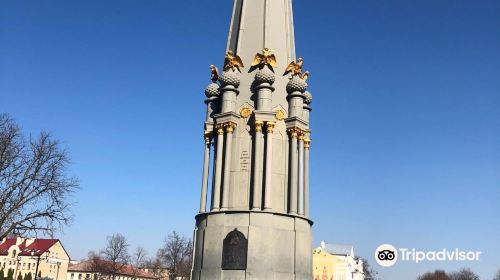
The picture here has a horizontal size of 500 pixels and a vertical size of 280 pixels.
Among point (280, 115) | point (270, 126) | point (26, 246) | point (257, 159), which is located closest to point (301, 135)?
point (280, 115)

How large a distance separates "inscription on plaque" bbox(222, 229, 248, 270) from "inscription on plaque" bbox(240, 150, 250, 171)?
8.04 feet

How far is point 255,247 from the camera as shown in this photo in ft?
54.4

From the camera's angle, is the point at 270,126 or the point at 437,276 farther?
the point at 437,276

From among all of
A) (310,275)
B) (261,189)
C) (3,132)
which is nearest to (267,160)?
(261,189)

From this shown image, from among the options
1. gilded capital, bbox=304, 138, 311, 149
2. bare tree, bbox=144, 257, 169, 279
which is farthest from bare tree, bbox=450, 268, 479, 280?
gilded capital, bbox=304, 138, 311, 149

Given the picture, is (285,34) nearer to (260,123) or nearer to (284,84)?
(284,84)

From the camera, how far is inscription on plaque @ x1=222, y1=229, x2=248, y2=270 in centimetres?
1653

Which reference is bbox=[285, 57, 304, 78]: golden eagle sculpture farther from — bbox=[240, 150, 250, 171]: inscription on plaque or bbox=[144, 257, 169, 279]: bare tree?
bbox=[144, 257, 169, 279]: bare tree

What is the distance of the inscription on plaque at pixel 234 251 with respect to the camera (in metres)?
16.5

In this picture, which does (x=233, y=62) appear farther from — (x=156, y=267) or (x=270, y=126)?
(x=156, y=267)

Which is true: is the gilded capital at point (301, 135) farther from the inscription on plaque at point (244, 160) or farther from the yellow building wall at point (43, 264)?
the yellow building wall at point (43, 264)

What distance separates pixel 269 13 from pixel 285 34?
107cm

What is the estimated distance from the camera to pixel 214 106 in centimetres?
1973

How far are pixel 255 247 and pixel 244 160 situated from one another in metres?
3.32
